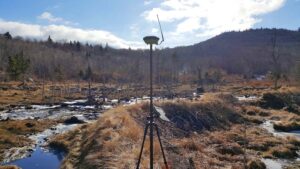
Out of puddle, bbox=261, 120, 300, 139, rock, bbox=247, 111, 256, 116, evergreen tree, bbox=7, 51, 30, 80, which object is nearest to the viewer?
puddle, bbox=261, 120, 300, 139

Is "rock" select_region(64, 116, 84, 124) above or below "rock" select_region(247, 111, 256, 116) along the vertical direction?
below

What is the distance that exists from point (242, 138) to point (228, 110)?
14.9 m

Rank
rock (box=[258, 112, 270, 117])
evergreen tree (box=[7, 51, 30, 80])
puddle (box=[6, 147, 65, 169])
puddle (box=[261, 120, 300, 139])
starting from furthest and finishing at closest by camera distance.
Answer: evergreen tree (box=[7, 51, 30, 80]) → rock (box=[258, 112, 270, 117]) → puddle (box=[261, 120, 300, 139]) → puddle (box=[6, 147, 65, 169])

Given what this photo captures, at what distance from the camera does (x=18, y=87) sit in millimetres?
123312

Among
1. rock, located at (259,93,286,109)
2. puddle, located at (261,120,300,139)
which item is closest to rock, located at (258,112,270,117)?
puddle, located at (261,120,300,139)

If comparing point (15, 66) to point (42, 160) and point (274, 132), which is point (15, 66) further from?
point (42, 160)

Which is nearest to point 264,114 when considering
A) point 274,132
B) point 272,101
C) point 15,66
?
point 272,101

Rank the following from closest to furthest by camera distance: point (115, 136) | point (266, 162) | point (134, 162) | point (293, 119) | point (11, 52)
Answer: point (134, 162)
point (115, 136)
point (266, 162)
point (293, 119)
point (11, 52)

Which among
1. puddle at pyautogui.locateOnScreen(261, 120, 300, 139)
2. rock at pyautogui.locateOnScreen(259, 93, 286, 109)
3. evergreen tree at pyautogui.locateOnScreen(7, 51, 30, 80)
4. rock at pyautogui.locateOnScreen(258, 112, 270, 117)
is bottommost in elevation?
puddle at pyautogui.locateOnScreen(261, 120, 300, 139)

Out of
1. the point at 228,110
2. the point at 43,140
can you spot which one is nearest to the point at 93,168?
the point at 43,140

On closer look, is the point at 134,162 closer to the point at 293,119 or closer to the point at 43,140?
the point at 43,140

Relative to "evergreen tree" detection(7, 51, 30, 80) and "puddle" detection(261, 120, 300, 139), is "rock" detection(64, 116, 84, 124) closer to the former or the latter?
"puddle" detection(261, 120, 300, 139)

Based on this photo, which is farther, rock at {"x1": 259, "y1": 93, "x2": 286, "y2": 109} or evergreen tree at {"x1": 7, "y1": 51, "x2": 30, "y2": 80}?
evergreen tree at {"x1": 7, "y1": 51, "x2": 30, "y2": 80}

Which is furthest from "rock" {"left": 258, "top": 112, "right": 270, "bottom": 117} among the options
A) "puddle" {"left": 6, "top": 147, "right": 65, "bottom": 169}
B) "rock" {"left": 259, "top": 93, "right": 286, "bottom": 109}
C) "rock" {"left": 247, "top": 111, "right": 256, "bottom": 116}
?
"puddle" {"left": 6, "top": 147, "right": 65, "bottom": 169}
